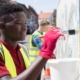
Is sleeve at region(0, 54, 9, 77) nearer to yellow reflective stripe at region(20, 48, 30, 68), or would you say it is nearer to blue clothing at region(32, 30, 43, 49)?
yellow reflective stripe at region(20, 48, 30, 68)

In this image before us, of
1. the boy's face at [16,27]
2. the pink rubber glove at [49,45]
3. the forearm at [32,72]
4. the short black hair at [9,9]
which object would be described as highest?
the short black hair at [9,9]

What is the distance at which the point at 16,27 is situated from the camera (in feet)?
5.58

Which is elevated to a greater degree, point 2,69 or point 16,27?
point 16,27

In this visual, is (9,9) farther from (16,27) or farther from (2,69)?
(2,69)

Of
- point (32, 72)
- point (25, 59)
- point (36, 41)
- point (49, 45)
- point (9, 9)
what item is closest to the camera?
point (32, 72)

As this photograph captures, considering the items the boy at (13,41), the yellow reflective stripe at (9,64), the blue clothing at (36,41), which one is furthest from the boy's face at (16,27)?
the blue clothing at (36,41)

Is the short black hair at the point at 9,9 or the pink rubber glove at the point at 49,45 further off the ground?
the short black hair at the point at 9,9

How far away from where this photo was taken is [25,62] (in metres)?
1.82

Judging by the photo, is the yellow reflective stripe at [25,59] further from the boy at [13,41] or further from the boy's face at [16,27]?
the boy's face at [16,27]

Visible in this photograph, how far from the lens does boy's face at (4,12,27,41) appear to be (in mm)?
1703

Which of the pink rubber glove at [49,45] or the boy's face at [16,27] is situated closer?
the pink rubber glove at [49,45]

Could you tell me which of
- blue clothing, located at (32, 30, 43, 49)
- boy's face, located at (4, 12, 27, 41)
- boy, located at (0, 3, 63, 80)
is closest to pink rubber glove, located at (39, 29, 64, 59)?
boy, located at (0, 3, 63, 80)

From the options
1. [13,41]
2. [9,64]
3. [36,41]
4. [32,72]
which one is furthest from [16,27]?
[36,41]

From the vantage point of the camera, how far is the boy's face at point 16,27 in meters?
1.70
